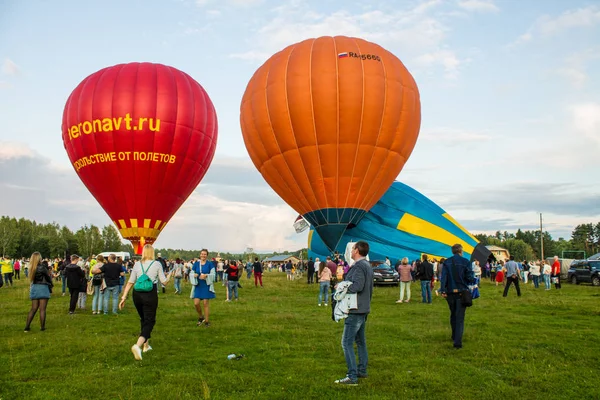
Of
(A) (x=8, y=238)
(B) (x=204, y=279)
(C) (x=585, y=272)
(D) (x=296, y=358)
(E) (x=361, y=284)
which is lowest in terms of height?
(D) (x=296, y=358)

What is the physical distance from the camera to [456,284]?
30.2 feet

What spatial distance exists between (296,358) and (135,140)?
67.2ft

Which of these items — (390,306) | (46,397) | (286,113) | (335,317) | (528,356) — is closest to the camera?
(46,397)

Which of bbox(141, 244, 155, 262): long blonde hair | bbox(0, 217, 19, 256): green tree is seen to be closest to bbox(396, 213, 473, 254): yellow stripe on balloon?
bbox(141, 244, 155, 262): long blonde hair

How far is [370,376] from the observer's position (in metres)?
7.07

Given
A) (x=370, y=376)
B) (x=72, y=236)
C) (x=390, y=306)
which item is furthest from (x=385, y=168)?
(x=72, y=236)

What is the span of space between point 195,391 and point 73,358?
126 inches

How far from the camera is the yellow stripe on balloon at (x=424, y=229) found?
1329 inches

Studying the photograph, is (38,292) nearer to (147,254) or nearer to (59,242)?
(147,254)

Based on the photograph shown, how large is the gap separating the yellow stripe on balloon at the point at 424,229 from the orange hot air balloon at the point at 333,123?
953 centimetres

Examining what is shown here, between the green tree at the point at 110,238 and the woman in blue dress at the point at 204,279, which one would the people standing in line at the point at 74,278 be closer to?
the woman in blue dress at the point at 204,279

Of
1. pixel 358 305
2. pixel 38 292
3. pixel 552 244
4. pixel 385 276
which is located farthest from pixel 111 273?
pixel 552 244

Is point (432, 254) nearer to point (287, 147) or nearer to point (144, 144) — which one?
point (287, 147)

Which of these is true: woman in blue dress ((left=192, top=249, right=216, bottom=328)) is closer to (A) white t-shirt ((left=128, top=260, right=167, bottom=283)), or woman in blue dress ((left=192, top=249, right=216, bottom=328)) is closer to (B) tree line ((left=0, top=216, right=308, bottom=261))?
(A) white t-shirt ((left=128, top=260, right=167, bottom=283))
